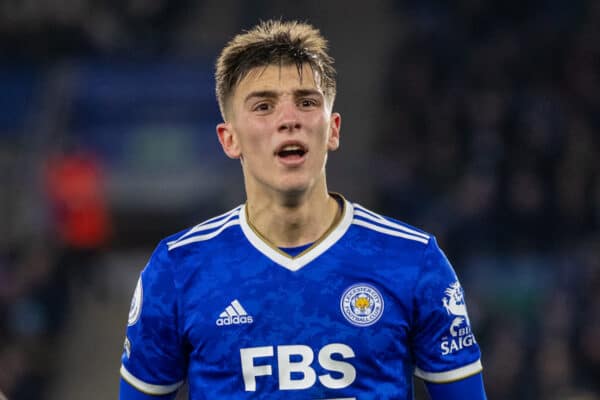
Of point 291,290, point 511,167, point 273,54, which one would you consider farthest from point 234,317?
point 511,167

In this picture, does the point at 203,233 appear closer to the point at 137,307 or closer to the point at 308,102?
the point at 137,307

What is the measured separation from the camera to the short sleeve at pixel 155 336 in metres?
2.89

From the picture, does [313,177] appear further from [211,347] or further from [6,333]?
[6,333]

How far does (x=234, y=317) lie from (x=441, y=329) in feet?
1.78

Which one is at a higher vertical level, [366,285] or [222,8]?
[222,8]

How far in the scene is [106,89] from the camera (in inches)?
417

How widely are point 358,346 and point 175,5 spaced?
922cm

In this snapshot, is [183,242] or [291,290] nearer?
[291,290]

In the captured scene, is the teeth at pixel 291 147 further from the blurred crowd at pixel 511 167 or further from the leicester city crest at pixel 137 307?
the blurred crowd at pixel 511 167

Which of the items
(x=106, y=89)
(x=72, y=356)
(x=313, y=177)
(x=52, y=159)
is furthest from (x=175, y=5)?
(x=313, y=177)

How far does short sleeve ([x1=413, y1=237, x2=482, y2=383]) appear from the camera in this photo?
111 inches

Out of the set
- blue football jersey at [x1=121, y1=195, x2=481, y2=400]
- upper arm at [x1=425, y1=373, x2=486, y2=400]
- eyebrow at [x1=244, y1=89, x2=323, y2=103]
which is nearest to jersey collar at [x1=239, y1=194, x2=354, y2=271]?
blue football jersey at [x1=121, y1=195, x2=481, y2=400]

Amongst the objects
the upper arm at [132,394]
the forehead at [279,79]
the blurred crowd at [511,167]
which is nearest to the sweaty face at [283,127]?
the forehead at [279,79]

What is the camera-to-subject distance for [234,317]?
2.85 metres
